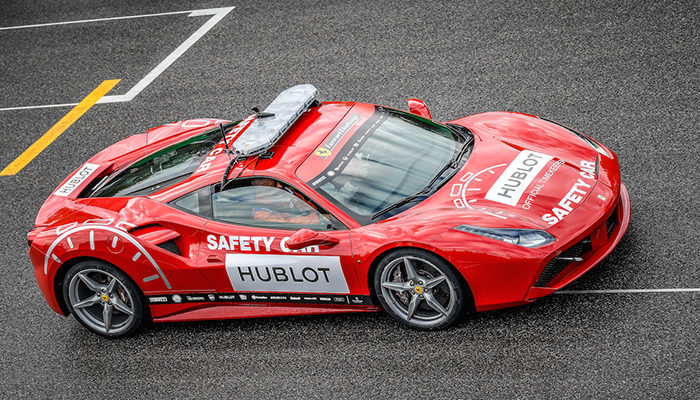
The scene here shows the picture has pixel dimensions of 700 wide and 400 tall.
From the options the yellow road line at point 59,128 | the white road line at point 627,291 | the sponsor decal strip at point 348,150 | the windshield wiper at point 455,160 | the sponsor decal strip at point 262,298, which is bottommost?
the white road line at point 627,291

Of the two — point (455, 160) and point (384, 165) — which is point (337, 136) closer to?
point (384, 165)

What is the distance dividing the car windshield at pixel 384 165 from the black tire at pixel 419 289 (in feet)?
1.20

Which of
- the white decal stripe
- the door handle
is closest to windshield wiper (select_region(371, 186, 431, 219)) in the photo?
the door handle

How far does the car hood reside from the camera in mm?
4535

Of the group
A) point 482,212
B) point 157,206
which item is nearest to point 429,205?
point 482,212

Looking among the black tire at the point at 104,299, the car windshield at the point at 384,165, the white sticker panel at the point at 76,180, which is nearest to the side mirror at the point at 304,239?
the car windshield at the point at 384,165

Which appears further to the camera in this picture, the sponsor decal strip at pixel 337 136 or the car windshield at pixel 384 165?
the sponsor decal strip at pixel 337 136

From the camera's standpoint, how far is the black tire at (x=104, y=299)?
17.0ft

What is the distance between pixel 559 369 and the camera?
4.31m

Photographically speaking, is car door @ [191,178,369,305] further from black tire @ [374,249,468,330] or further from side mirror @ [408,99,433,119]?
side mirror @ [408,99,433,119]

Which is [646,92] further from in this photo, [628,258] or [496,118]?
[628,258]

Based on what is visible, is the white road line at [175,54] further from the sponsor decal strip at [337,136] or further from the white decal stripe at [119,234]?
the sponsor decal strip at [337,136]

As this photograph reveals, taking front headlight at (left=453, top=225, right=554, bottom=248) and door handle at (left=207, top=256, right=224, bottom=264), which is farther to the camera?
door handle at (left=207, top=256, right=224, bottom=264)

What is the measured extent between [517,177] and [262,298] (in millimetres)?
2041
